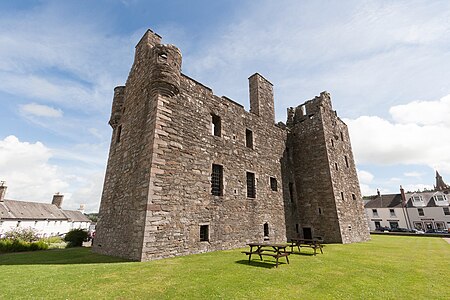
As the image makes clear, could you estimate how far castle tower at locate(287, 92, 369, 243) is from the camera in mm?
17562

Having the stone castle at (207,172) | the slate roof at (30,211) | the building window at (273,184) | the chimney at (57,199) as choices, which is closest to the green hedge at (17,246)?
the stone castle at (207,172)

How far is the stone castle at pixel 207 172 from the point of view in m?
10.4

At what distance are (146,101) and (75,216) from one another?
51.3 m

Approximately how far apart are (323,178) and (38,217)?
46.8m

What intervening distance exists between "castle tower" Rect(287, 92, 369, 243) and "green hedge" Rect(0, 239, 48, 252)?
1736cm

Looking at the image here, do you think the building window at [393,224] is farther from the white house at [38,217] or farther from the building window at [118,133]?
the white house at [38,217]

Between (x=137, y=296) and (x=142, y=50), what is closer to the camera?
(x=137, y=296)

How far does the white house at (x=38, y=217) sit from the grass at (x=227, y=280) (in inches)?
1185

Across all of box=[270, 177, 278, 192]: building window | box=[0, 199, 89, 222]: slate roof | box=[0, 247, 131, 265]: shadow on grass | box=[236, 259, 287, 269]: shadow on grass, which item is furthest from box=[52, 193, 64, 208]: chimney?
box=[236, 259, 287, 269]: shadow on grass

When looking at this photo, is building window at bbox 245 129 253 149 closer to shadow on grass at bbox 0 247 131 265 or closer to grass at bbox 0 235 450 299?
grass at bbox 0 235 450 299

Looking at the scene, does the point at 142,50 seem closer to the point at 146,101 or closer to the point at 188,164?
the point at 146,101

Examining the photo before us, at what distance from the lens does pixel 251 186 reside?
15594mm

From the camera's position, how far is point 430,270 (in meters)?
7.93

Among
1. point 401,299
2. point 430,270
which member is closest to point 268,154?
point 430,270
